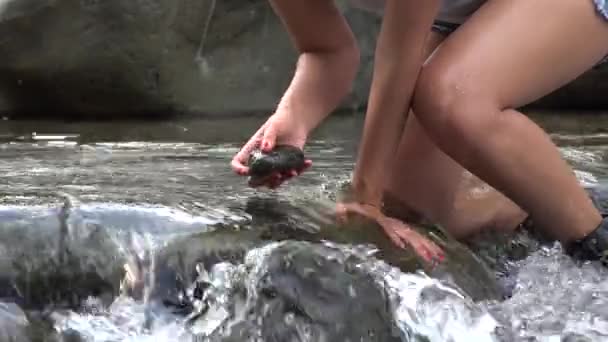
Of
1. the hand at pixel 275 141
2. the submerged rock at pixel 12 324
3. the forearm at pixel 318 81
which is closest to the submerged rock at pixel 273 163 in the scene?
the hand at pixel 275 141

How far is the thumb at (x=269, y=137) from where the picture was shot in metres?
1.90

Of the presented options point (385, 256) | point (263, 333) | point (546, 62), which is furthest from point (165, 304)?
point (546, 62)

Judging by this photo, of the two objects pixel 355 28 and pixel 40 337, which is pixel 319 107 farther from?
pixel 355 28

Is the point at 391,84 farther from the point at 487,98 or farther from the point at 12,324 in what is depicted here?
the point at 12,324

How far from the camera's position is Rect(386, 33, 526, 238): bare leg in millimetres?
2057

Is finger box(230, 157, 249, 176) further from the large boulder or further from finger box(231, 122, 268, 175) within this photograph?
the large boulder

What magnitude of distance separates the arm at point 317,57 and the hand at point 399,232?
1.08ft

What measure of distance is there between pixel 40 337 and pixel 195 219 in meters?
0.35

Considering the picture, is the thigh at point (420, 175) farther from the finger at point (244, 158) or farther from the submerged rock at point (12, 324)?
the submerged rock at point (12, 324)

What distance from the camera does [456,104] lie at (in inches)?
68.0

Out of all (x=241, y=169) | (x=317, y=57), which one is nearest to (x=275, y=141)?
(x=241, y=169)

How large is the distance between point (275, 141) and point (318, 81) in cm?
23

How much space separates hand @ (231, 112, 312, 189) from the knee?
30cm

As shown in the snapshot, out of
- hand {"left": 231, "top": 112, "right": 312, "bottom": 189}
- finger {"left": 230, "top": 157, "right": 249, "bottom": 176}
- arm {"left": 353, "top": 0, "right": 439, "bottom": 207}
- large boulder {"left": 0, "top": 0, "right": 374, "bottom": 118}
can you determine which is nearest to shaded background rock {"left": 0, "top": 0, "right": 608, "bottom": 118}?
large boulder {"left": 0, "top": 0, "right": 374, "bottom": 118}
